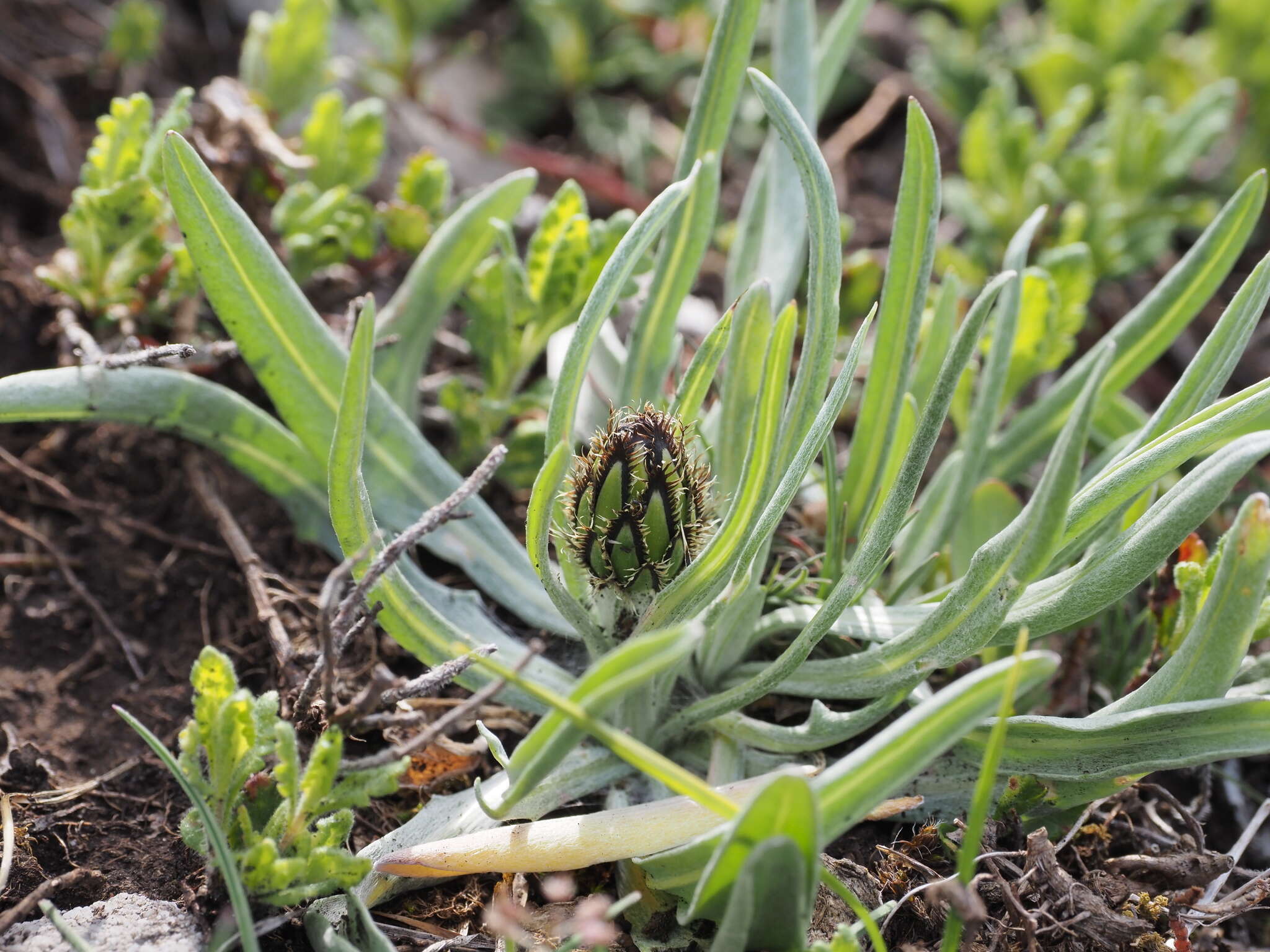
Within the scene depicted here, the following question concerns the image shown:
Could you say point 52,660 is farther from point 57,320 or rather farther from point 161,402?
point 57,320

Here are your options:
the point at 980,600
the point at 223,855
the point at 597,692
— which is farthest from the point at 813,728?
the point at 223,855

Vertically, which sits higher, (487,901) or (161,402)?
(161,402)

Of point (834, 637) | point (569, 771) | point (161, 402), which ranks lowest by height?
point (569, 771)

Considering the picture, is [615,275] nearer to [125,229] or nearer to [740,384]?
[740,384]

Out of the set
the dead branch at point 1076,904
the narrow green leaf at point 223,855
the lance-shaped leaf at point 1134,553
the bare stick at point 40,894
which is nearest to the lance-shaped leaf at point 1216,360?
the lance-shaped leaf at point 1134,553

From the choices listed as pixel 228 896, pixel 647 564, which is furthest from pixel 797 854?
pixel 228 896

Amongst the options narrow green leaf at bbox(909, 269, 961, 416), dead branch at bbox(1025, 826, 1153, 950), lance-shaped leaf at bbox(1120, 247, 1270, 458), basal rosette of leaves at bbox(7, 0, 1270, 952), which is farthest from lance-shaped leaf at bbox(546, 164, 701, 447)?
dead branch at bbox(1025, 826, 1153, 950)

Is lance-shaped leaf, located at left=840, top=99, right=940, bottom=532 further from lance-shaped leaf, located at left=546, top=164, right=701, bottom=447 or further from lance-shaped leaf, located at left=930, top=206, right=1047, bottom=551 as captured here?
lance-shaped leaf, located at left=546, top=164, right=701, bottom=447
